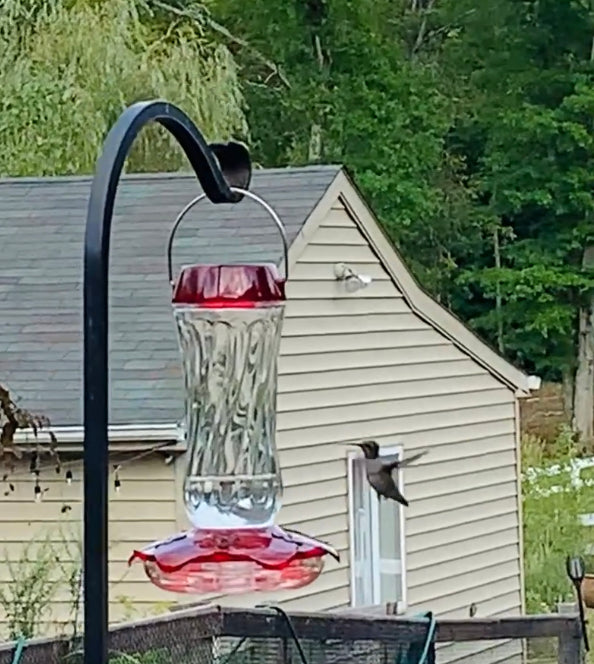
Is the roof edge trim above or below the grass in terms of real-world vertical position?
above

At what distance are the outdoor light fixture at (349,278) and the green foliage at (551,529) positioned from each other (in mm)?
3866

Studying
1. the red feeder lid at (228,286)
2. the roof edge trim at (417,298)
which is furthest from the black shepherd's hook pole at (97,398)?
the roof edge trim at (417,298)

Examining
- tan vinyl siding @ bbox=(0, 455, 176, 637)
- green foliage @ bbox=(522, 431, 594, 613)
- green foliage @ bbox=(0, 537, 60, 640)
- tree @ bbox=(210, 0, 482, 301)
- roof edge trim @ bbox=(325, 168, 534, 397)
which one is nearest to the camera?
green foliage @ bbox=(0, 537, 60, 640)

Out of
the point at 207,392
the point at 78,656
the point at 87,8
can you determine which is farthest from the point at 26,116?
the point at 207,392

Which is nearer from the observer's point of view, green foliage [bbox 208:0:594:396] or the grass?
the grass

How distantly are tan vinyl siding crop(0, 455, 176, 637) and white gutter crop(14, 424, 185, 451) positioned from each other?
0.19 m

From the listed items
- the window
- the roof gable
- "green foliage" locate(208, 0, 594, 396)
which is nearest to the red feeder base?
the roof gable

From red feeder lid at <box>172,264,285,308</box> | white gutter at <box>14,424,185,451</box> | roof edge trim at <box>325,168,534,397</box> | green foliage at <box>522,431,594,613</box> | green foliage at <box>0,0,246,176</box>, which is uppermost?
green foliage at <box>0,0,246,176</box>

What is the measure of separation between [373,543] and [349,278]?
1670mm

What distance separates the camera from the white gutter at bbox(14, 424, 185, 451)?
795 centimetres

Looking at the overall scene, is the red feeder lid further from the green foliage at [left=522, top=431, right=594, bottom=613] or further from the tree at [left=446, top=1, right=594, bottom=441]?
the tree at [left=446, top=1, right=594, bottom=441]

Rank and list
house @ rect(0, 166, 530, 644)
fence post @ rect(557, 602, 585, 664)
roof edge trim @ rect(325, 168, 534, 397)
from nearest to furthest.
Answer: fence post @ rect(557, 602, 585, 664) → house @ rect(0, 166, 530, 644) → roof edge trim @ rect(325, 168, 534, 397)

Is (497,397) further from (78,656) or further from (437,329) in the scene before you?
(78,656)

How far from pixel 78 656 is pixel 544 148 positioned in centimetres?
2235
